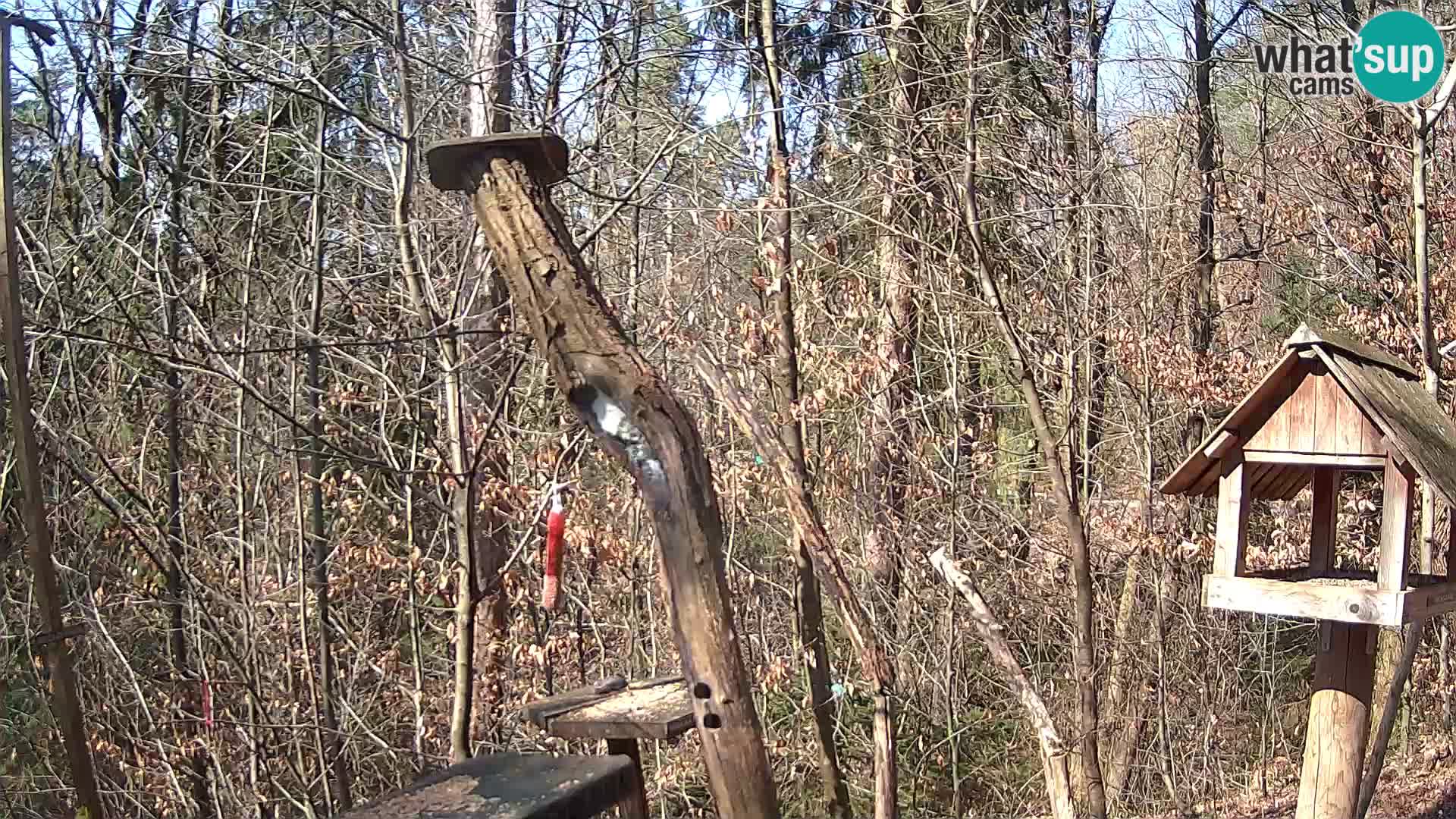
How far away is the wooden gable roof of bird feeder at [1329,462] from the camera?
11.5 feet

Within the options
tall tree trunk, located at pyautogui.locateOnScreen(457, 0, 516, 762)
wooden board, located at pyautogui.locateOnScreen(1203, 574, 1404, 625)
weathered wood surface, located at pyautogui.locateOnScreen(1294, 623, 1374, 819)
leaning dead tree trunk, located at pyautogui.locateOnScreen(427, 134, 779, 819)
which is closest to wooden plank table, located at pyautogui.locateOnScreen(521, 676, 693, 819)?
leaning dead tree trunk, located at pyautogui.locateOnScreen(427, 134, 779, 819)

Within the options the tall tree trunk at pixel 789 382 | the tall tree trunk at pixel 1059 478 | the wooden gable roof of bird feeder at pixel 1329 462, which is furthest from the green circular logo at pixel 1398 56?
the wooden gable roof of bird feeder at pixel 1329 462

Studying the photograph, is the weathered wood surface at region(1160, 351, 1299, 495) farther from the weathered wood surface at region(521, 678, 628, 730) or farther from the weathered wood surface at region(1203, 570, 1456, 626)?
the weathered wood surface at region(521, 678, 628, 730)

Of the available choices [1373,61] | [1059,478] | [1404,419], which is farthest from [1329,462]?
[1373,61]

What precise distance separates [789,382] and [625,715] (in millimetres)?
3991

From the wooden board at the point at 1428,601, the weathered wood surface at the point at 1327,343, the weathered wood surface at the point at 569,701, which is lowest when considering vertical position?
the weathered wood surface at the point at 569,701

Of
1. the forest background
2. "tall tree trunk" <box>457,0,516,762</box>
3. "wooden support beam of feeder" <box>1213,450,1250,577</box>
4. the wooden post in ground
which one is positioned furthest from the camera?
the forest background

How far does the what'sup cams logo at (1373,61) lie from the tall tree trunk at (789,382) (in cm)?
380

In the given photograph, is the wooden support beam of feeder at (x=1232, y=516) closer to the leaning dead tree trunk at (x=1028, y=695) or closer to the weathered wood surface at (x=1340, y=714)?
the weathered wood surface at (x=1340, y=714)

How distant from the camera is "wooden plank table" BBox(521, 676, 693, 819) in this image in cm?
298

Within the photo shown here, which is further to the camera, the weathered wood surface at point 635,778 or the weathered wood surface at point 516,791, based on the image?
the weathered wood surface at point 635,778

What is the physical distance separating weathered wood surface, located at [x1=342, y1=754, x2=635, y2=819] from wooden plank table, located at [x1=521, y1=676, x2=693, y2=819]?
7.7 inches

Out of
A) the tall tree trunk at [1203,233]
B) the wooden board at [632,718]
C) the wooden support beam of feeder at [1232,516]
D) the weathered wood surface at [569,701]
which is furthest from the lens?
the tall tree trunk at [1203,233]

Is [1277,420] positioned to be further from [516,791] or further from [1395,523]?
[516,791]
